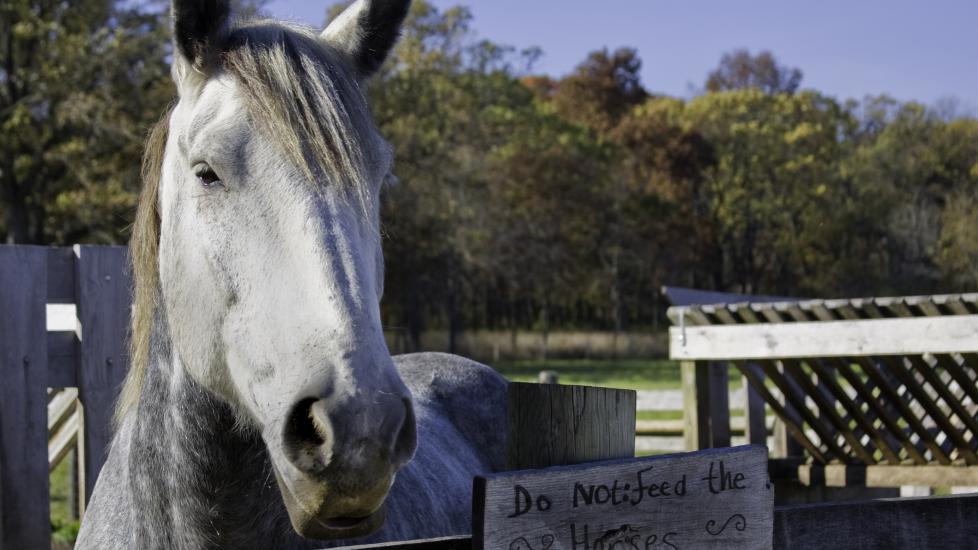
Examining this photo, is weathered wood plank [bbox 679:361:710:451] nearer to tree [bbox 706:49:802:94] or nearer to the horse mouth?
the horse mouth

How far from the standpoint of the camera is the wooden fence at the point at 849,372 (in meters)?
4.87

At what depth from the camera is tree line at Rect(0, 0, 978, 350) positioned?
29547 mm

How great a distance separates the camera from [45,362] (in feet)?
13.0

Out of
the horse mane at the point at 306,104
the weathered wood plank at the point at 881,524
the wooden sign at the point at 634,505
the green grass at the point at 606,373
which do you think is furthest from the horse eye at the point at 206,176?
the green grass at the point at 606,373

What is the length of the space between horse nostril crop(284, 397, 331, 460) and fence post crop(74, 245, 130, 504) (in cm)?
274

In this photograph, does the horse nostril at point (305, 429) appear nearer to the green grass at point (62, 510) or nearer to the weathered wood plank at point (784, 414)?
the green grass at point (62, 510)

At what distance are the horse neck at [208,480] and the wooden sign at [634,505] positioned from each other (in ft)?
2.21

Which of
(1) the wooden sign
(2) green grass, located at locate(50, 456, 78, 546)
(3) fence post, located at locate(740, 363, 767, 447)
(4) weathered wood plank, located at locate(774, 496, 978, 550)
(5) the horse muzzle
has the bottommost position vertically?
(2) green grass, located at locate(50, 456, 78, 546)

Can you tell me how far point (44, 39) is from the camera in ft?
64.7

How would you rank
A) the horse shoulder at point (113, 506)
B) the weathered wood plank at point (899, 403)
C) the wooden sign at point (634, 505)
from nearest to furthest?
the wooden sign at point (634, 505) → the horse shoulder at point (113, 506) → the weathered wood plank at point (899, 403)

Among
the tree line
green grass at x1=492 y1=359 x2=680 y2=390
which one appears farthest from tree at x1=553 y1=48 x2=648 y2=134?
green grass at x1=492 y1=359 x2=680 y2=390

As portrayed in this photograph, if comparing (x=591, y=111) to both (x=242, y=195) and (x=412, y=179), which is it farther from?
(x=242, y=195)

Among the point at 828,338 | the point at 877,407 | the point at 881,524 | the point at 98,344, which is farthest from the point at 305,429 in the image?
the point at 877,407

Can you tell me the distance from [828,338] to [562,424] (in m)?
3.61
